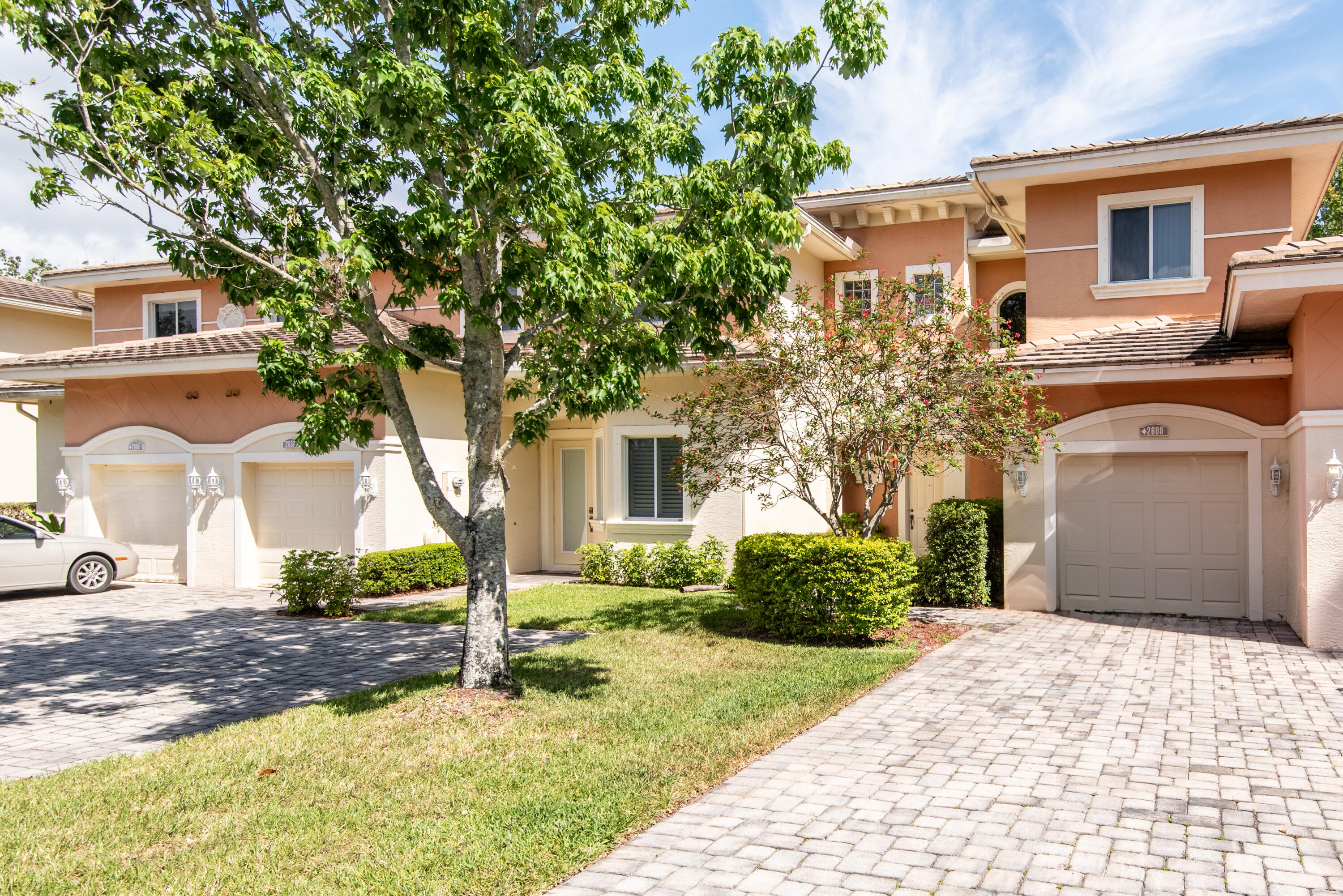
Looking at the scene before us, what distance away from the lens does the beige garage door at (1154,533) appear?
39.6 feet

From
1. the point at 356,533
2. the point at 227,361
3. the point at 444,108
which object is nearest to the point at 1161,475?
the point at 444,108

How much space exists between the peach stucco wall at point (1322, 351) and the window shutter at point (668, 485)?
9.06 meters

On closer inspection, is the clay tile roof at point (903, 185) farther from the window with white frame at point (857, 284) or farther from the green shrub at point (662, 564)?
the green shrub at point (662, 564)

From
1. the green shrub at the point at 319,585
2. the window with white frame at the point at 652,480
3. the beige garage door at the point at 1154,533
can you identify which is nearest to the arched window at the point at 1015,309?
the beige garage door at the point at 1154,533

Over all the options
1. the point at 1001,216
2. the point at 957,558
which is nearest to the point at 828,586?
the point at 957,558

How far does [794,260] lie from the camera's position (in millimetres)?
16766

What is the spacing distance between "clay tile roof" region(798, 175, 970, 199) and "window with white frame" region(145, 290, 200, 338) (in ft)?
46.6

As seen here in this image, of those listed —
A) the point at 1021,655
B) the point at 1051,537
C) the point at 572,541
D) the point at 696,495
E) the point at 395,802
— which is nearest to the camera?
the point at 395,802

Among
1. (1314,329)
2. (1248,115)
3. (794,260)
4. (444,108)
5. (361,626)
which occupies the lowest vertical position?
(361,626)

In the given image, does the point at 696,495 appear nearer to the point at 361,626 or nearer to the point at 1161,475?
the point at 361,626

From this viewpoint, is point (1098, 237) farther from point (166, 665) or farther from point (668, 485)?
point (166, 665)

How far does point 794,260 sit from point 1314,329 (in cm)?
860

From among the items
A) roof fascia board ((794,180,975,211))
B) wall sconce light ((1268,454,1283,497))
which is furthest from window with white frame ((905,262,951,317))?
roof fascia board ((794,180,975,211))

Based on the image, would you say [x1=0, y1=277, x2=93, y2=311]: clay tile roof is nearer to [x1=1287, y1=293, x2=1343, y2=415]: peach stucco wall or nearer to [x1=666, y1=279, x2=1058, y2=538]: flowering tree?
[x1=666, y1=279, x2=1058, y2=538]: flowering tree
